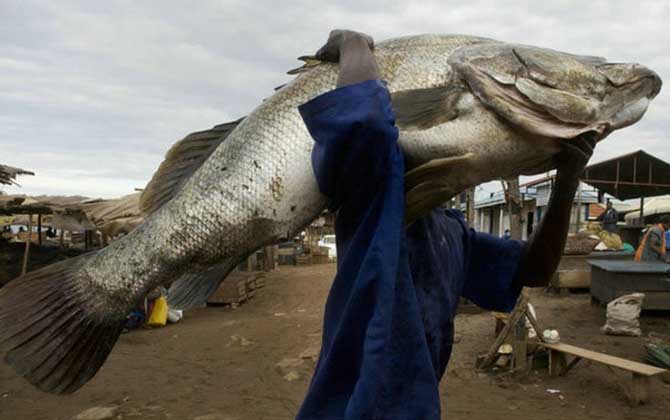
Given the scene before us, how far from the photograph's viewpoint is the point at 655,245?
10.8 metres

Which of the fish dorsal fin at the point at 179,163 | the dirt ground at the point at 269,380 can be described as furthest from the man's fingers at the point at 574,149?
the dirt ground at the point at 269,380

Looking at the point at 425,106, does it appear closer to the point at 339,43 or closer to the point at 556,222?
the point at 339,43

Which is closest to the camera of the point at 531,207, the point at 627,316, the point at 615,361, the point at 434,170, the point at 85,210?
the point at 434,170

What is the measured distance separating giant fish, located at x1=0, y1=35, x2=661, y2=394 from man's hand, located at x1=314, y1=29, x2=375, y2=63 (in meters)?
0.04

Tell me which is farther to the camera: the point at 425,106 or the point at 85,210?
the point at 85,210

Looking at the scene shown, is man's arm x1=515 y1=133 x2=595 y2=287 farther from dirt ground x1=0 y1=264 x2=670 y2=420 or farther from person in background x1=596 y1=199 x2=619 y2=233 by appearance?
person in background x1=596 y1=199 x2=619 y2=233

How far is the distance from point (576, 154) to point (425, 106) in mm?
473

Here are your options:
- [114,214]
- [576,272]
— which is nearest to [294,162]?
[114,214]

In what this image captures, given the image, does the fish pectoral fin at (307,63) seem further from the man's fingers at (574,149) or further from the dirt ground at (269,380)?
the dirt ground at (269,380)

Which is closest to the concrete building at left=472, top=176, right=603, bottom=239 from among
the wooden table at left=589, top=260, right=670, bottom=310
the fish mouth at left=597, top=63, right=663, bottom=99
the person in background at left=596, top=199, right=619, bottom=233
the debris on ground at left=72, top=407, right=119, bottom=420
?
the person in background at left=596, top=199, right=619, bottom=233

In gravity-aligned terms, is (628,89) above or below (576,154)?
above

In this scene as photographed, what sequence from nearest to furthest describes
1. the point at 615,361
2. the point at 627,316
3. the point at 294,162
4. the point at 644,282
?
the point at 294,162
the point at 615,361
the point at 627,316
the point at 644,282

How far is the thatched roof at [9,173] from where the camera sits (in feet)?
37.2

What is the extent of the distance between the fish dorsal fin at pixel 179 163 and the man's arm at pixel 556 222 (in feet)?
3.45
